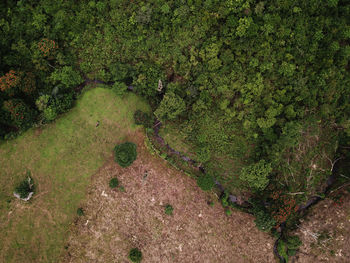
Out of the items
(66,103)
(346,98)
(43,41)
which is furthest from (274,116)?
(43,41)

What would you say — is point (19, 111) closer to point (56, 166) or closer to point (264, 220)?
point (56, 166)

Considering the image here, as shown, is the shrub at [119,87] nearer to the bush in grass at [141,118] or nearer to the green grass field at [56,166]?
the green grass field at [56,166]

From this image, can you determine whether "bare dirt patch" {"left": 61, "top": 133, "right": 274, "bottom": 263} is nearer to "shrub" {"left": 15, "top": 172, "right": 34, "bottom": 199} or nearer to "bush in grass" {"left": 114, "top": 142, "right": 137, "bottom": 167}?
"bush in grass" {"left": 114, "top": 142, "right": 137, "bottom": 167}

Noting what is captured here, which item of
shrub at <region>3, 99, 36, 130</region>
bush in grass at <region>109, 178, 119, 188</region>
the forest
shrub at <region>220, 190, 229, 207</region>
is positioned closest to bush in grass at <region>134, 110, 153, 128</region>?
the forest

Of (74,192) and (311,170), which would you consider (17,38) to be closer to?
(74,192)

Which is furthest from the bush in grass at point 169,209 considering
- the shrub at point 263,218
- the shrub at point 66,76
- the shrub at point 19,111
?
the shrub at point 19,111
